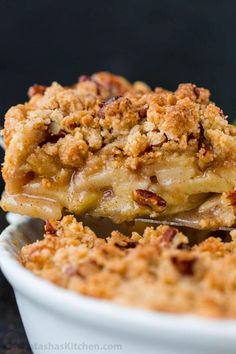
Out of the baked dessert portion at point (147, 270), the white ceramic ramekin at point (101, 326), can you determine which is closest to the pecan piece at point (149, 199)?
the baked dessert portion at point (147, 270)

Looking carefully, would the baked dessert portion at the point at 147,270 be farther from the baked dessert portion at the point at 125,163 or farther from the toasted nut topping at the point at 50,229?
the baked dessert portion at the point at 125,163

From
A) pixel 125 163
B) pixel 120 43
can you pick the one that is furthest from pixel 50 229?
pixel 120 43

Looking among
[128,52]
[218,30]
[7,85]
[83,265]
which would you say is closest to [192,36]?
[218,30]

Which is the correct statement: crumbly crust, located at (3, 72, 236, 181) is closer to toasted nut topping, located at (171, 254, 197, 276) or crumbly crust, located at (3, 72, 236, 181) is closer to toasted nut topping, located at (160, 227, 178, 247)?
toasted nut topping, located at (160, 227, 178, 247)

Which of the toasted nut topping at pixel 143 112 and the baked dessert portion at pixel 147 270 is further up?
the toasted nut topping at pixel 143 112

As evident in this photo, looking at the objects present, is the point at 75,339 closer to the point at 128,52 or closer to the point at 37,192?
the point at 37,192

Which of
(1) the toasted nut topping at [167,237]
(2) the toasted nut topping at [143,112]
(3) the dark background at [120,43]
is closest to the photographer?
(1) the toasted nut topping at [167,237]
